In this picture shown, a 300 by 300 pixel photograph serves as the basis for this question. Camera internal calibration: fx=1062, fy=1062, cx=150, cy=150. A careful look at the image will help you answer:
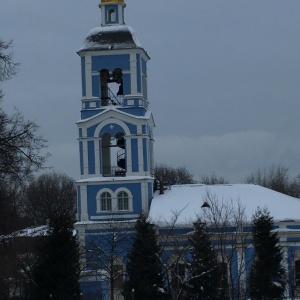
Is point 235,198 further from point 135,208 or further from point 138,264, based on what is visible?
point 138,264

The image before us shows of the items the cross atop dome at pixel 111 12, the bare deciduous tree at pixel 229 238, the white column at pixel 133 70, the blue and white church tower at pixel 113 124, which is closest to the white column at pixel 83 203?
the blue and white church tower at pixel 113 124

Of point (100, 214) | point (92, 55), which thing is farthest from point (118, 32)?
point (100, 214)

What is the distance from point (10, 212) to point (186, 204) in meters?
20.2

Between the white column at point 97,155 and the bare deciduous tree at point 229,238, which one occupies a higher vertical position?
the white column at point 97,155

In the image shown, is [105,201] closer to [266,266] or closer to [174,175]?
[266,266]

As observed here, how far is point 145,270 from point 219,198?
14379 mm

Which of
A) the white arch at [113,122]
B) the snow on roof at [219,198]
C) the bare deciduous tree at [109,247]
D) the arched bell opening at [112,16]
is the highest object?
the arched bell opening at [112,16]

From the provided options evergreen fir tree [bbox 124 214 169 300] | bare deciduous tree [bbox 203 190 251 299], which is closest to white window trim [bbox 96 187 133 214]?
bare deciduous tree [bbox 203 190 251 299]

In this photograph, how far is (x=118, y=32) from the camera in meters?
49.7

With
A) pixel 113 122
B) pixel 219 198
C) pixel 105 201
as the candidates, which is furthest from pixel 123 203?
pixel 219 198

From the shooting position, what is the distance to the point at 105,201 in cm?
5069

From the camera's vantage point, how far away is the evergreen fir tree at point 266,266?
122 ft

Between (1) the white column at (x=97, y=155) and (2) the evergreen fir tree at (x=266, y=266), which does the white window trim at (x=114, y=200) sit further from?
(2) the evergreen fir tree at (x=266, y=266)

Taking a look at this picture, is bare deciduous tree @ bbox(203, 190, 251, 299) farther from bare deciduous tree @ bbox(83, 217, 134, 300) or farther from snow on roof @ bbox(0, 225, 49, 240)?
snow on roof @ bbox(0, 225, 49, 240)
